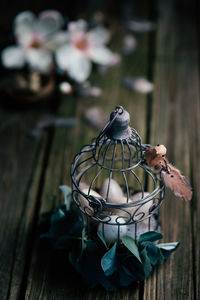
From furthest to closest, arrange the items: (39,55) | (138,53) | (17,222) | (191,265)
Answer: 1. (138,53)
2. (39,55)
3. (17,222)
4. (191,265)

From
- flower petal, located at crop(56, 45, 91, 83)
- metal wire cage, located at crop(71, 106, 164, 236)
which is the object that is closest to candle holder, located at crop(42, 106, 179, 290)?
metal wire cage, located at crop(71, 106, 164, 236)

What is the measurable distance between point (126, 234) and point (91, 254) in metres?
0.09

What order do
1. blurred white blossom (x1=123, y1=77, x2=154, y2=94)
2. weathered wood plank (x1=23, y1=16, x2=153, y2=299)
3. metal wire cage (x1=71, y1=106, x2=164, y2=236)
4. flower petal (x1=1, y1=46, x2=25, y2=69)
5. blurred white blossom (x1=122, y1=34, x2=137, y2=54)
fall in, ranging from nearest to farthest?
metal wire cage (x1=71, y1=106, x2=164, y2=236), weathered wood plank (x1=23, y1=16, x2=153, y2=299), flower petal (x1=1, y1=46, x2=25, y2=69), blurred white blossom (x1=123, y1=77, x2=154, y2=94), blurred white blossom (x1=122, y1=34, x2=137, y2=54)

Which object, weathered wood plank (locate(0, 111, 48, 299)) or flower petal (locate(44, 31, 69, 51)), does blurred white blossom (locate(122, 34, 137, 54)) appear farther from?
weathered wood plank (locate(0, 111, 48, 299))

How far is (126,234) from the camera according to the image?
0.95 m

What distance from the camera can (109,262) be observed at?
2.98 feet

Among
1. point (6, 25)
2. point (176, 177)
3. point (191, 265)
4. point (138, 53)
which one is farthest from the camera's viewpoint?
point (6, 25)

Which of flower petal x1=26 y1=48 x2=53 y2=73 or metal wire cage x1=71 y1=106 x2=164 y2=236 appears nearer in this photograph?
metal wire cage x1=71 y1=106 x2=164 y2=236

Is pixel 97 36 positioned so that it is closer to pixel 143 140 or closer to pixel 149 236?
pixel 143 140

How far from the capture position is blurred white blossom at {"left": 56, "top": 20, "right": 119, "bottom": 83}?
1368 millimetres

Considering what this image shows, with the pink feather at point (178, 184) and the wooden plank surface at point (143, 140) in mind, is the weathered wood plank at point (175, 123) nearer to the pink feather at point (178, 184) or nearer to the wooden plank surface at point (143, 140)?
the wooden plank surface at point (143, 140)

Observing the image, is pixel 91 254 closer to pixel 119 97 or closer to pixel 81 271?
pixel 81 271

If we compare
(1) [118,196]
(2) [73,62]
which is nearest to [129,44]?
(2) [73,62]

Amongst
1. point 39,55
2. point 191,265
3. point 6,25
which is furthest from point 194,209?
point 6,25
